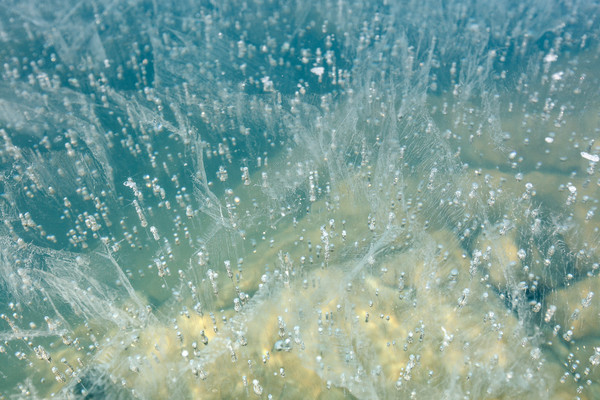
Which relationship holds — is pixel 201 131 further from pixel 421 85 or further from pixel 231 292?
pixel 421 85

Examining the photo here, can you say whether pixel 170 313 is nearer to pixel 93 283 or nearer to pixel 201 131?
pixel 93 283

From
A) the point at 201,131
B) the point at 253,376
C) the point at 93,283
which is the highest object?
the point at 201,131

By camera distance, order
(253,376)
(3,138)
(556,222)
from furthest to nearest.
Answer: (3,138), (556,222), (253,376)

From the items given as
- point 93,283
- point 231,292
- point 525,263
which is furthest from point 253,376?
point 525,263

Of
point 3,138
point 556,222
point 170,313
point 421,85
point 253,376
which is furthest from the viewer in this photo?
point 421,85

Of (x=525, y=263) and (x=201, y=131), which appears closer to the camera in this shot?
(x=525, y=263)

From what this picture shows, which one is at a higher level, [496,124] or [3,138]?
[3,138]

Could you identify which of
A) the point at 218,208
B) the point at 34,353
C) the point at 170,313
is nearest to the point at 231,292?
the point at 170,313
